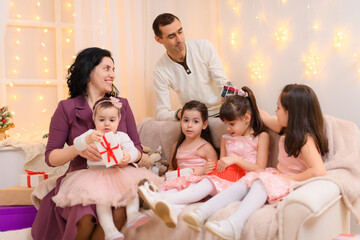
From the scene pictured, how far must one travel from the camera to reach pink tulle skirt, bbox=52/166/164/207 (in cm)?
172

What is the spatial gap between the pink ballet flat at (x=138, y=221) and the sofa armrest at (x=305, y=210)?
60 cm

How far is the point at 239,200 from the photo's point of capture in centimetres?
180

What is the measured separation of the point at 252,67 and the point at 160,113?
0.88 meters

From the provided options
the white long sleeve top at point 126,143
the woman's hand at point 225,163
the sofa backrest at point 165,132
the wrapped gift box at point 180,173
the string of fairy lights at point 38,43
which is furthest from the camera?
the string of fairy lights at point 38,43

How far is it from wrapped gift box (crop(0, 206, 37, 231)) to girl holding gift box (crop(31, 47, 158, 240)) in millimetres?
428

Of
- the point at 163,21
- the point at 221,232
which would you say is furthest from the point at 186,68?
the point at 221,232

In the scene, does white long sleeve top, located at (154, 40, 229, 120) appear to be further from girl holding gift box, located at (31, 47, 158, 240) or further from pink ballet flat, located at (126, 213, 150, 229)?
pink ballet flat, located at (126, 213, 150, 229)

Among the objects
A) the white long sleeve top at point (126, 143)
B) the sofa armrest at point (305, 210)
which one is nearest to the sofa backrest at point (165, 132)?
the white long sleeve top at point (126, 143)

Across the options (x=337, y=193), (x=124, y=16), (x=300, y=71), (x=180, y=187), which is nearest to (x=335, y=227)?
(x=337, y=193)

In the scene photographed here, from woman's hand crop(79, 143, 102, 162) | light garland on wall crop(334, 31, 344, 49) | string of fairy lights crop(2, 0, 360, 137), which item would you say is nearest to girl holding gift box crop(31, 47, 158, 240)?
woman's hand crop(79, 143, 102, 162)

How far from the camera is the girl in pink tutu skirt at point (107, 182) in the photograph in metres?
1.71

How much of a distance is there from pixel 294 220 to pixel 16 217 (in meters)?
1.73

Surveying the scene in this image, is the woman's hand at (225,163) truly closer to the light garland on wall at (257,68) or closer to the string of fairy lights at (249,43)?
the string of fairy lights at (249,43)

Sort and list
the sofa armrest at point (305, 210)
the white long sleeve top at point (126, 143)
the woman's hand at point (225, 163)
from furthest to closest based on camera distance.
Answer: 1. the woman's hand at point (225, 163)
2. the white long sleeve top at point (126, 143)
3. the sofa armrest at point (305, 210)
